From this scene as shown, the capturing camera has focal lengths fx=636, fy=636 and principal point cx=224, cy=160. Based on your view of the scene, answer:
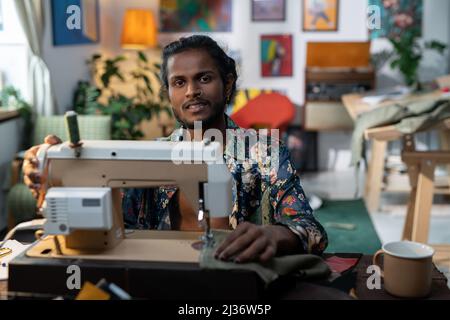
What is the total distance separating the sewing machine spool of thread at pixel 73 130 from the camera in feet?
A: 4.22

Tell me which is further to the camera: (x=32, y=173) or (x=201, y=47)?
(x=201, y=47)

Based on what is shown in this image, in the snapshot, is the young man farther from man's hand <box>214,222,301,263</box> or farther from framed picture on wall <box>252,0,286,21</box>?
framed picture on wall <box>252,0,286,21</box>

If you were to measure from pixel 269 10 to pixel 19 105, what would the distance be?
244 cm

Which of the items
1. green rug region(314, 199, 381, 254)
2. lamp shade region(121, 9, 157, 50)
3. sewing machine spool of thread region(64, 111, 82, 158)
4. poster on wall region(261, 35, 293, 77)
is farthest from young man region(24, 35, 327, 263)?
poster on wall region(261, 35, 293, 77)

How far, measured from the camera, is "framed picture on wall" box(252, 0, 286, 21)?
5539mm

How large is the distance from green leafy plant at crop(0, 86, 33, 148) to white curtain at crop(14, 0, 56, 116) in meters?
0.07

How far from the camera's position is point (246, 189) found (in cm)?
171

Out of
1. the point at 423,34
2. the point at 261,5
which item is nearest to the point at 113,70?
the point at 261,5

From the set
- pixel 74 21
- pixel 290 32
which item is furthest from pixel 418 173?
pixel 74 21

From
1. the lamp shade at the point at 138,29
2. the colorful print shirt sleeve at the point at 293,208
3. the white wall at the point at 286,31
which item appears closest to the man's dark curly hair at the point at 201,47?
the colorful print shirt sleeve at the point at 293,208

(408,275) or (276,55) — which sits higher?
(276,55)

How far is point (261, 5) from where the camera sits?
5.54m

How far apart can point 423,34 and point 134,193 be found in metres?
4.45

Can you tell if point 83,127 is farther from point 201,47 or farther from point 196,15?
point 201,47
